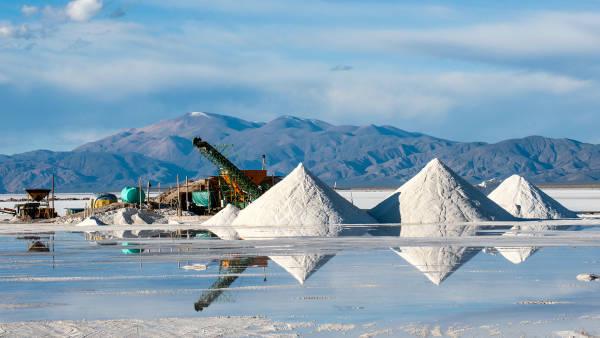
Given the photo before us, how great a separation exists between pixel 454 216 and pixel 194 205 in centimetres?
2205

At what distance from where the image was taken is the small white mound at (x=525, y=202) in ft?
138

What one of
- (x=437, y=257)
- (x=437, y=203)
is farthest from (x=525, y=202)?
(x=437, y=257)

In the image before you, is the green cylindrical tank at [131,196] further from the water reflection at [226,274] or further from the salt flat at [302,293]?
the water reflection at [226,274]

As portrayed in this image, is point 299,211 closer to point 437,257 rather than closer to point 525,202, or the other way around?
point 525,202

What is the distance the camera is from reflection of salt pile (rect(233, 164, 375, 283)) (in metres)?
33.2

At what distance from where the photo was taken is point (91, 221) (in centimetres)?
4153

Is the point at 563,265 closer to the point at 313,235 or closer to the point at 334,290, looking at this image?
the point at 334,290

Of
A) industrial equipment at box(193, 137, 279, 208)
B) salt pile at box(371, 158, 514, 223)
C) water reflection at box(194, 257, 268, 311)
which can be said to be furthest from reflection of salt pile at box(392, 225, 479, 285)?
industrial equipment at box(193, 137, 279, 208)

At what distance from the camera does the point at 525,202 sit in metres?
43.1

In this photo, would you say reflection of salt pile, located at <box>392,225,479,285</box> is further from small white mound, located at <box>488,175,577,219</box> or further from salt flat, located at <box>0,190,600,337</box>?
small white mound, located at <box>488,175,577,219</box>

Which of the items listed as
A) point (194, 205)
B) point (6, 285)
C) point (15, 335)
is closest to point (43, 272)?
point (6, 285)

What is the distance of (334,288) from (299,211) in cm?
2018

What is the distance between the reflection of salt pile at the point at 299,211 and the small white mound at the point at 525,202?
983 centimetres

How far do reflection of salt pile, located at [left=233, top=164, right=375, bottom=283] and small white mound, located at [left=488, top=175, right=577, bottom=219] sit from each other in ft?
32.2
